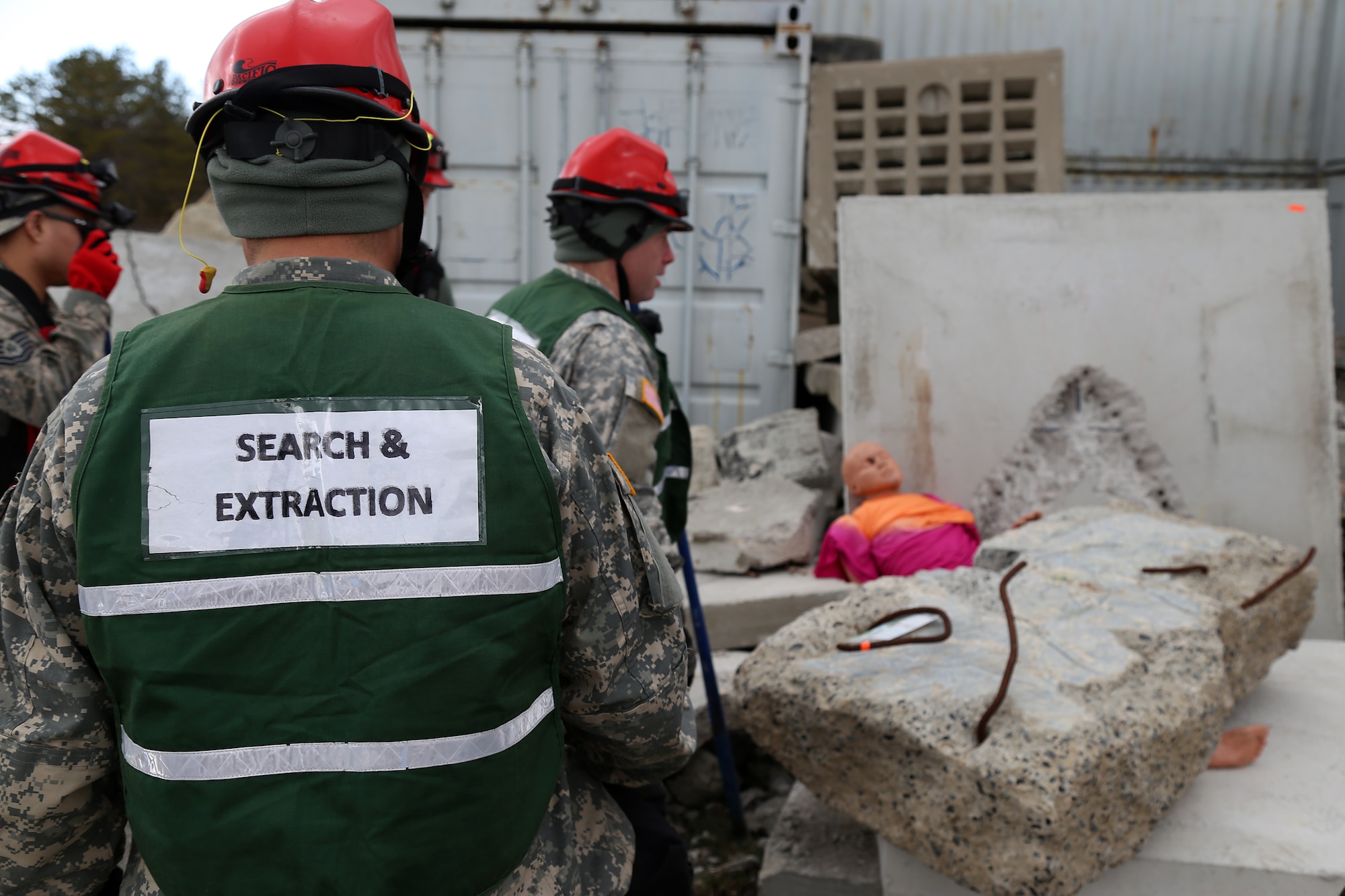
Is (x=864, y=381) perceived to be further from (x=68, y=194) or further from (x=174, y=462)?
(x=174, y=462)

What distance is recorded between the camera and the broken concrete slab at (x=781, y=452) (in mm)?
4645

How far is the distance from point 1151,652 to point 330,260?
1952 millimetres

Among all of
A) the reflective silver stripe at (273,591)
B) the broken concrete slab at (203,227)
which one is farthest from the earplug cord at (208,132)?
the broken concrete slab at (203,227)

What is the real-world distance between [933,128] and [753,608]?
3278 millimetres

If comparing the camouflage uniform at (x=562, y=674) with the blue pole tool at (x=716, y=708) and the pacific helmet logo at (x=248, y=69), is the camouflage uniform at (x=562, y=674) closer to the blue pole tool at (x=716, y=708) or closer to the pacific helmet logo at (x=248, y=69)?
the pacific helmet logo at (x=248, y=69)

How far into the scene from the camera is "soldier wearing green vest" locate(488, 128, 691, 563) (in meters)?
1.99

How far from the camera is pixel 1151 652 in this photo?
82.4 inches

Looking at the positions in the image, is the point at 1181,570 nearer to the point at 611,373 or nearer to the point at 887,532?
the point at 887,532

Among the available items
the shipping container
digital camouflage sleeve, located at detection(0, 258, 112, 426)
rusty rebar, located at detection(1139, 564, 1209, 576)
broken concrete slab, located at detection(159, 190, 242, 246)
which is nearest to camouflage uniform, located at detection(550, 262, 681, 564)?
digital camouflage sleeve, located at detection(0, 258, 112, 426)

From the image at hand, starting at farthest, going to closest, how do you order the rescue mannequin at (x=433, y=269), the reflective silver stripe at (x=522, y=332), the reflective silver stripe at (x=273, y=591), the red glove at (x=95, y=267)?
1. the rescue mannequin at (x=433, y=269)
2. the red glove at (x=95, y=267)
3. the reflective silver stripe at (x=522, y=332)
4. the reflective silver stripe at (x=273, y=591)

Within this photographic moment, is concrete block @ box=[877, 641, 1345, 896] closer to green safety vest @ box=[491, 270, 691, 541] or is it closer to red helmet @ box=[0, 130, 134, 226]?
green safety vest @ box=[491, 270, 691, 541]

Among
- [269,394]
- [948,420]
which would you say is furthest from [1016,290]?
[269,394]

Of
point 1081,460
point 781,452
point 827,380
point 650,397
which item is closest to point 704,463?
point 781,452

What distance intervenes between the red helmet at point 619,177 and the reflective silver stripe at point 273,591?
1.53 m
